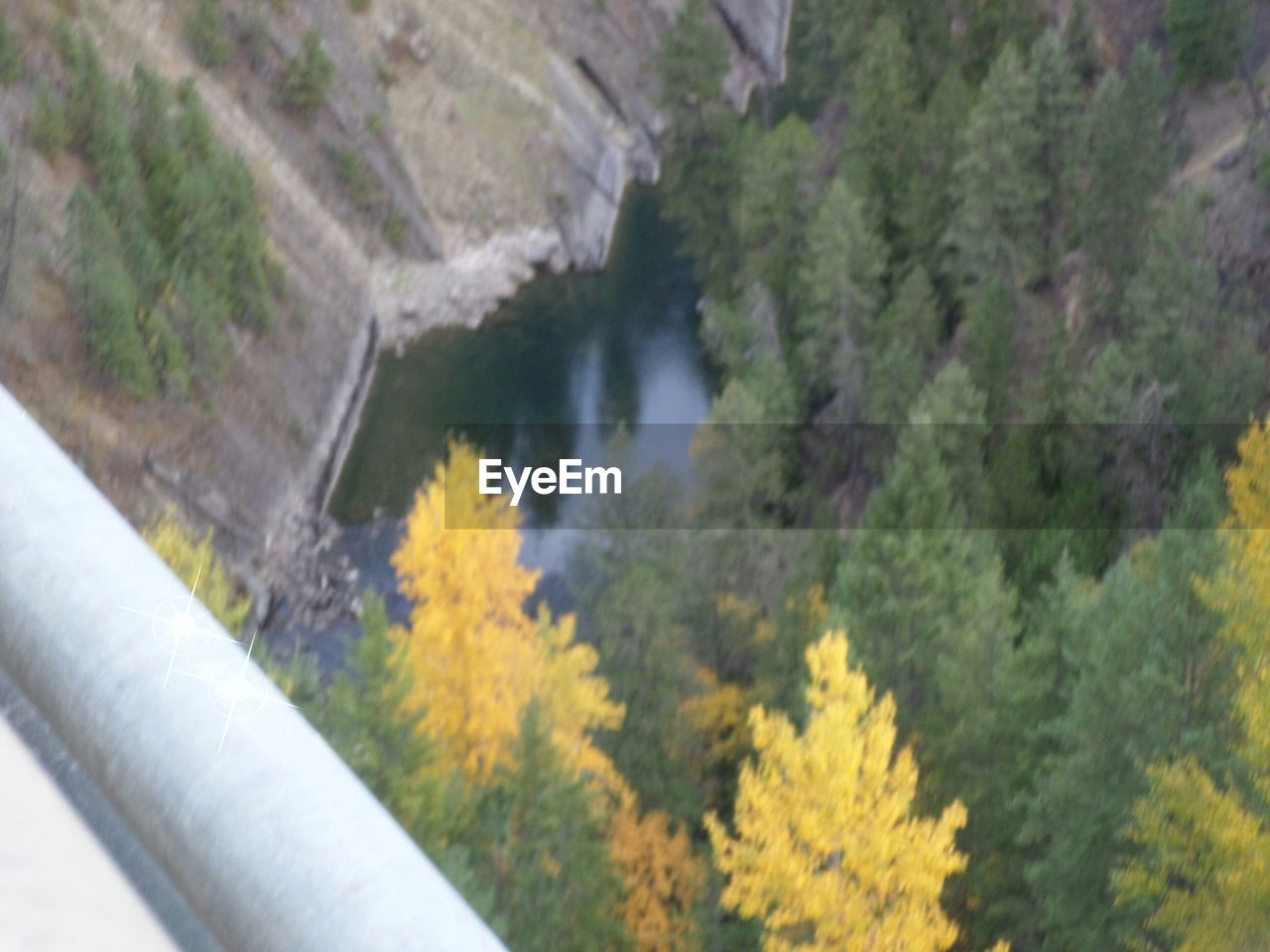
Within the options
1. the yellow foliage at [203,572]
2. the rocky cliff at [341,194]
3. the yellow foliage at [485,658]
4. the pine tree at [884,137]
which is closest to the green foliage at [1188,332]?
the pine tree at [884,137]

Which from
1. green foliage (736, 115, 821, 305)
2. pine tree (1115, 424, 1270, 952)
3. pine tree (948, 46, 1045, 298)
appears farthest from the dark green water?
pine tree (1115, 424, 1270, 952)

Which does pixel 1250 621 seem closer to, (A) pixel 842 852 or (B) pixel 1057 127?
(A) pixel 842 852

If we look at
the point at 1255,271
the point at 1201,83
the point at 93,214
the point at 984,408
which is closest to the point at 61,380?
the point at 93,214

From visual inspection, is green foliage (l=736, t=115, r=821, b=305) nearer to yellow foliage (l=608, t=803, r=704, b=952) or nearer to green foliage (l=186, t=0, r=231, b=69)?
green foliage (l=186, t=0, r=231, b=69)

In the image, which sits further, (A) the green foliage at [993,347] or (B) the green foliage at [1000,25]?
(B) the green foliage at [1000,25]

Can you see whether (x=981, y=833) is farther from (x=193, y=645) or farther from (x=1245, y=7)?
(x=1245, y=7)

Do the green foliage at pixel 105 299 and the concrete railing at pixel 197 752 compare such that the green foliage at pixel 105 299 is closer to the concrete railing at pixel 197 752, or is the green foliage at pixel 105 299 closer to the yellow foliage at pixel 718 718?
the yellow foliage at pixel 718 718

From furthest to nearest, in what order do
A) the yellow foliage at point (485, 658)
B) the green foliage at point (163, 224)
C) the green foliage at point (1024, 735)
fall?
the green foliage at point (163, 224)
the yellow foliage at point (485, 658)
the green foliage at point (1024, 735)
